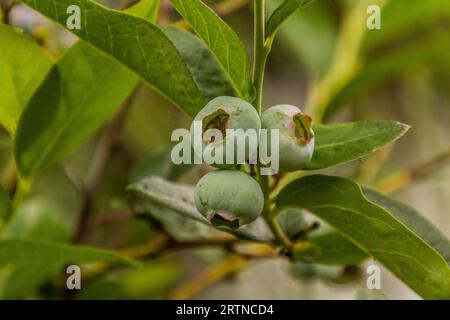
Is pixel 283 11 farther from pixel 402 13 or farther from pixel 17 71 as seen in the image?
pixel 402 13

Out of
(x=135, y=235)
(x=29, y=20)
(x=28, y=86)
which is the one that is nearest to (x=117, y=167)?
(x=135, y=235)

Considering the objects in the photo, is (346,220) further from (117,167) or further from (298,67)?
(298,67)

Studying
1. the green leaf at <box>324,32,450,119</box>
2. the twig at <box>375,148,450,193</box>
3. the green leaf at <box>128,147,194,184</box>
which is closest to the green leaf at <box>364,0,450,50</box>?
the green leaf at <box>324,32,450,119</box>

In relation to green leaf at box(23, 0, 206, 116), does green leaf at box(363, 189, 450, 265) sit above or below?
below

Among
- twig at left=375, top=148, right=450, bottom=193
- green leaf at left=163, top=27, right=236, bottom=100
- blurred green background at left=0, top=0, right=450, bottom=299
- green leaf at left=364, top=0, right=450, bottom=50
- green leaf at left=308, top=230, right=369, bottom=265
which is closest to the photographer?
green leaf at left=163, top=27, right=236, bottom=100

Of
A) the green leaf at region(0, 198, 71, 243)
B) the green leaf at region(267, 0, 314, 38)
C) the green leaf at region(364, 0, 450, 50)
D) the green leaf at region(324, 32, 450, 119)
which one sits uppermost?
the green leaf at region(364, 0, 450, 50)

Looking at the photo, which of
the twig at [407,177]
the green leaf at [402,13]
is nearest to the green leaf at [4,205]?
the twig at [407,177]

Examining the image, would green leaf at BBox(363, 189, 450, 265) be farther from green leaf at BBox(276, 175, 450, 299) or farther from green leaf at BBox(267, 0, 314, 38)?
green leaf at BBox(267, 0, 314, 38)
